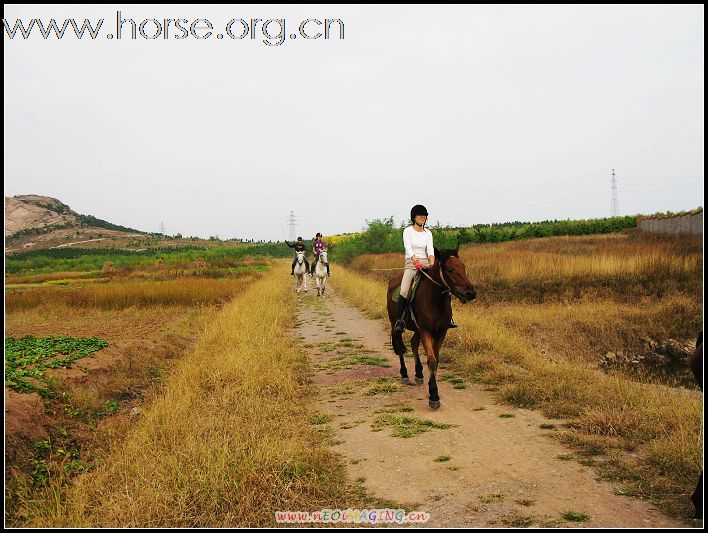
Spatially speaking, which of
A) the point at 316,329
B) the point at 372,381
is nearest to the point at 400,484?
the point at 372,381

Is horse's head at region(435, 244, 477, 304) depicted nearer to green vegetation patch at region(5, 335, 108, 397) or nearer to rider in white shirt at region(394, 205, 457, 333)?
rider in white shirt at region(394, 205, 457, 333)

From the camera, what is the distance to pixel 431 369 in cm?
648

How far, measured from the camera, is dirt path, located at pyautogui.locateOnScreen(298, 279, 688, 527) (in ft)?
11.8

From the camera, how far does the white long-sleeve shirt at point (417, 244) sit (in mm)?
7301

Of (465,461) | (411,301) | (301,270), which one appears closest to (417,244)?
(411,301)

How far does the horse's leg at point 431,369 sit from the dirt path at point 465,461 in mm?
122

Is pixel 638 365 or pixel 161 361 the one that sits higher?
pixel 161 361

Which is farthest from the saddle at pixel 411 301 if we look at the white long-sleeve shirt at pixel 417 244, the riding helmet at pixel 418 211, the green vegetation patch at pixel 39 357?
the green vegetation patch at pixel 39 357

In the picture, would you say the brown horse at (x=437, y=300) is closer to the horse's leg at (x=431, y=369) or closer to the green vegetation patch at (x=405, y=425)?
the horse's leg at (x=431, y=369)

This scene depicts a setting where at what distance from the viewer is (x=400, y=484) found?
4184 mm

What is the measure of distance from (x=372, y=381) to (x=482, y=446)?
304 cm

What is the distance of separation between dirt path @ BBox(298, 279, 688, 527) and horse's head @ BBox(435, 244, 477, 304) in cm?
160

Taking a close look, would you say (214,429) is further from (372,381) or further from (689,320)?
(689,320)

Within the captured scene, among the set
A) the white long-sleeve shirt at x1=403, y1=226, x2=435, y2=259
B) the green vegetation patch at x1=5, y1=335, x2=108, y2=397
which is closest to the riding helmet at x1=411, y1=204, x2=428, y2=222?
the white long-sleeve shirt at x1=403, y1=226, x2=435, y2=259
